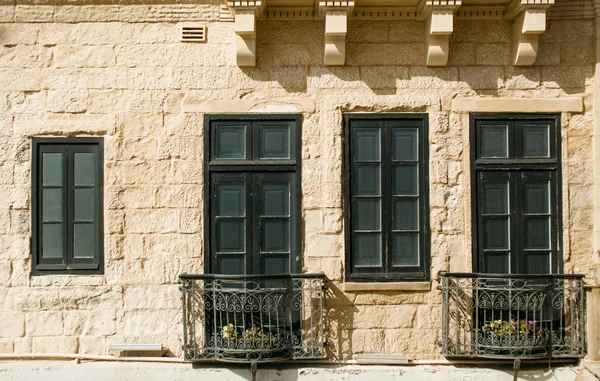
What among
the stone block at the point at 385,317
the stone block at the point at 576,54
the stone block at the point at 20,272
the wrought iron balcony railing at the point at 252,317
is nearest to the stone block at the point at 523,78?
the stone block at the point at 576,54

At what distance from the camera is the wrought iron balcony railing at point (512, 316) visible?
21.9ft

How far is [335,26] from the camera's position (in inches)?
269

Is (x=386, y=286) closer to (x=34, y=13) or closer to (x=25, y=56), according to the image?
(x=25, y=56)

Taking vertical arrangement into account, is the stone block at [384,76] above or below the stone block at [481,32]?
below

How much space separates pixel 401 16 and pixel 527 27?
1.27m

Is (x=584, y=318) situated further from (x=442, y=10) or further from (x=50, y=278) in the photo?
(x=50, y=278)

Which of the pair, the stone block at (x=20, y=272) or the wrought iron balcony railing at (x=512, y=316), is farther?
the stone block at (x=20, y=272)

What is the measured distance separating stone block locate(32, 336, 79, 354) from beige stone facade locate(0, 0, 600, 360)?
2cm

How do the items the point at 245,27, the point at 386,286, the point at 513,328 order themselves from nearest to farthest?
the point at 513,328 → the point at 245,27 → the point at 386,286

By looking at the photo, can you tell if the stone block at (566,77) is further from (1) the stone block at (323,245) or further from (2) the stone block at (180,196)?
(2) the stone block at (180,196)

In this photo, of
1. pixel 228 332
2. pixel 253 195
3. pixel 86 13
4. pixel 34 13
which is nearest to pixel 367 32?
pixel 253 195

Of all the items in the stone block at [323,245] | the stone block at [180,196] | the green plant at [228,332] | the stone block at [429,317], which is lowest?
the green plant at [228,332]

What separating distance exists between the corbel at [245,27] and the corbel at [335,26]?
65cm

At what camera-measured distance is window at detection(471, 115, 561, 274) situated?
7.04 m
